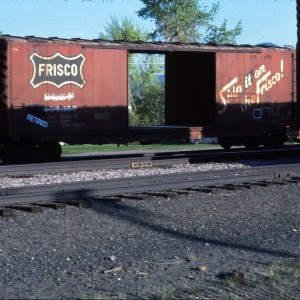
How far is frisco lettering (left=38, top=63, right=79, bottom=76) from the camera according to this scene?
18938 millimetres

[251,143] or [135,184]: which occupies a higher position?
[251,143]

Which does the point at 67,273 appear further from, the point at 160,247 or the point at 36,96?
the point at 36,96

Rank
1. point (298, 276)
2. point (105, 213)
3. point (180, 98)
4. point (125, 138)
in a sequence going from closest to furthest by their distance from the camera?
point (298, 276), point (105, 213), point (125, 138), point (180, 98)

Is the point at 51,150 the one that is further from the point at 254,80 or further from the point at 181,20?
the point at 181,20

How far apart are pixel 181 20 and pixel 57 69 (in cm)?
3732

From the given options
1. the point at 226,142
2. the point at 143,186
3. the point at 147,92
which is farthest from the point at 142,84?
the point at 143,186

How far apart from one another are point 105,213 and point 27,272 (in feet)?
10.7

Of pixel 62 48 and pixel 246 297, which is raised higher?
pixel 62 48

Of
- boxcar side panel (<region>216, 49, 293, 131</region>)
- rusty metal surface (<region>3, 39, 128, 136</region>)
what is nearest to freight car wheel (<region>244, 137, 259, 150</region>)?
boxcar side panel (<region>216, 49, 293, 131</region>)

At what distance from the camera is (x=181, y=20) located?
55438 millimetres

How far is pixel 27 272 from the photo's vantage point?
7086 millimetres

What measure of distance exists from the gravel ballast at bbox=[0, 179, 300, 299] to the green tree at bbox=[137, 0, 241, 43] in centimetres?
4454

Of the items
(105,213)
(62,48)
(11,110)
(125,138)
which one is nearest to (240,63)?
(125,138)

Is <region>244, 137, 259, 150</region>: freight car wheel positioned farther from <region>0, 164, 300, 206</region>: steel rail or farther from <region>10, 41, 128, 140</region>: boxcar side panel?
<region>0, 164, 300, 206</region>: steel rail
